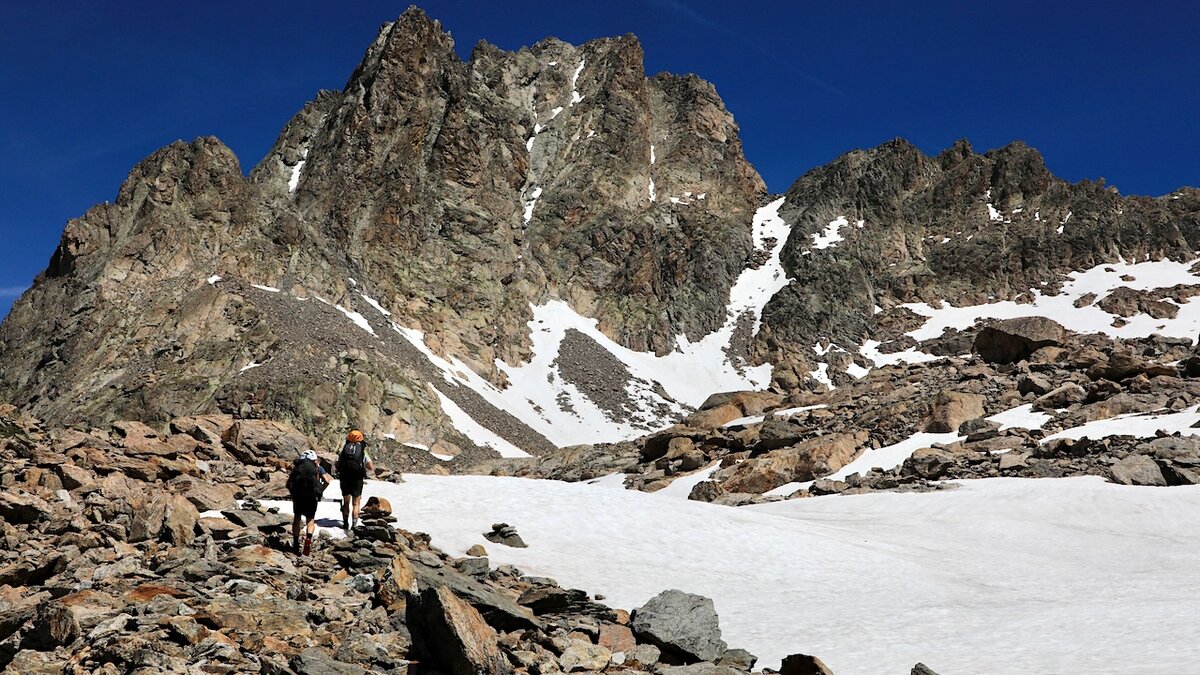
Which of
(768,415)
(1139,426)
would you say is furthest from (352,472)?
(768,415)

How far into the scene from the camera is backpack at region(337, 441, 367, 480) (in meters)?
14.5

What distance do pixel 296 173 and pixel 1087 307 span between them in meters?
115

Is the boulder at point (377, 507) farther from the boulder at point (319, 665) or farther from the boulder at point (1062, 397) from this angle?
the boulder at point (1062, 397)

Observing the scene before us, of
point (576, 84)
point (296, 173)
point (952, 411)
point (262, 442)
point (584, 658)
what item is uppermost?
point (576, 84)

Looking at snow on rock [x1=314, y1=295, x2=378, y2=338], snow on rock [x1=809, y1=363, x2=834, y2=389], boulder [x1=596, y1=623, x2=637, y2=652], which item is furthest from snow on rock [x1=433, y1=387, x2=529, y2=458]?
boulder [x1=596, y1=623, x2=637, y2=652]

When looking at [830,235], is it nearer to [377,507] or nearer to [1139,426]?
[1139,426]

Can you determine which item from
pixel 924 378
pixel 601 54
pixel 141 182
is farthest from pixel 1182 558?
pixel 601 54

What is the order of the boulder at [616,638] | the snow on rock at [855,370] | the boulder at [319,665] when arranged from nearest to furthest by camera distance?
the boulder at [319,665] < the boulder at [616,638] < the snow on rock at [855,370]

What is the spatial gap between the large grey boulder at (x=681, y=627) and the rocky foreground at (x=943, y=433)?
57.4ft

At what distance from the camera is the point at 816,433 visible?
35.9 meters

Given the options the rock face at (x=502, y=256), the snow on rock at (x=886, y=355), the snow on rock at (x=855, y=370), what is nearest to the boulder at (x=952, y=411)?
the rock face at (x=502, y=256)

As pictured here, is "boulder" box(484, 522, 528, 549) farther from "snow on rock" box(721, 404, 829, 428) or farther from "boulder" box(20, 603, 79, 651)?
"snow on rock" box(721, 404, 829, 428)

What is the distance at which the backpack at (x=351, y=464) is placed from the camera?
14.5 meters

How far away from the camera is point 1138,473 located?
23750mm
